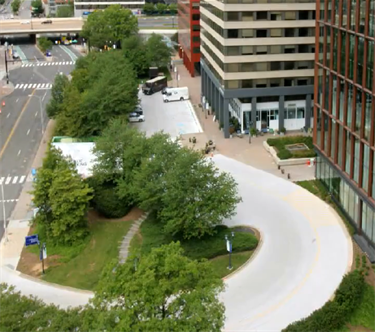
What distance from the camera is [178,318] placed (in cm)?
2605

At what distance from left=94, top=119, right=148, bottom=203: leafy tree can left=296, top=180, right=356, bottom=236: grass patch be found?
13594 millimetres

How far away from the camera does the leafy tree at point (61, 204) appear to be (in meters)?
43.2

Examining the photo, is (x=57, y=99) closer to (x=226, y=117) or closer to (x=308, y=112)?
(x=226, y=117)

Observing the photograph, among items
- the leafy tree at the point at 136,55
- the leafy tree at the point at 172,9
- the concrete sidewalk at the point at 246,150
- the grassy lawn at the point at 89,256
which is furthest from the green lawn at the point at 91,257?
the leafy tree at the point at 172,9

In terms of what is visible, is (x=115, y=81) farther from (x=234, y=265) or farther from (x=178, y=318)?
(x=178, y=318)

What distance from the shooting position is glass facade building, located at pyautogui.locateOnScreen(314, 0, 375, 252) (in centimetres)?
3906

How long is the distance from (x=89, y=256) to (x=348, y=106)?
19950 mm

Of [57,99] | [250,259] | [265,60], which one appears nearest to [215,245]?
[250,259]

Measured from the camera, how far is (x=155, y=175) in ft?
147

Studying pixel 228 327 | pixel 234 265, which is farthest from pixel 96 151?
pixel 228 327

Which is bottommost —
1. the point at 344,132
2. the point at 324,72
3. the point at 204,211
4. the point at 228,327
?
the point at 228,327

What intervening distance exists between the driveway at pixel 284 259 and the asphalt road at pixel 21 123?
747 inches

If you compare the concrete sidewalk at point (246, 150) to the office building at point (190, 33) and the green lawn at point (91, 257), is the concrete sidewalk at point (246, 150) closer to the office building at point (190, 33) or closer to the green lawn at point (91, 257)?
the green lawn at point (91, 257)

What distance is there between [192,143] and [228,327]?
3418cm
